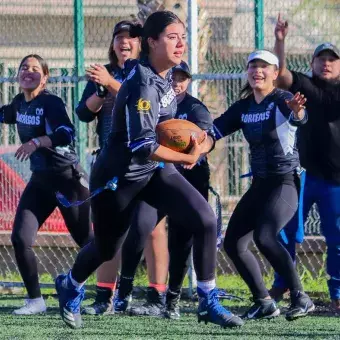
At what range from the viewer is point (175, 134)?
22.4 feet

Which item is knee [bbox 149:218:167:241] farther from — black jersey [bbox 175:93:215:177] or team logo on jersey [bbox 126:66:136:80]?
team logo on jersey [bbox 126:66:136:80]

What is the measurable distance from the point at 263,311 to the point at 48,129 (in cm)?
209

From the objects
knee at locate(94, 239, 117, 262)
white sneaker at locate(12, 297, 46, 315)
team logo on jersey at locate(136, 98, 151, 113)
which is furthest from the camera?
white sneaker at locate(12, 297, 46, 315)

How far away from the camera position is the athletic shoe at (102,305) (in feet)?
28.3

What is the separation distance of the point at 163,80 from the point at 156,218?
1.93 metres

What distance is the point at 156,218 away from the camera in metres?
8.52

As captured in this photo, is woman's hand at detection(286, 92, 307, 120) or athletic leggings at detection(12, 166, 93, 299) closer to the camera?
woman's hand at detection(286, 92, 307, 120)

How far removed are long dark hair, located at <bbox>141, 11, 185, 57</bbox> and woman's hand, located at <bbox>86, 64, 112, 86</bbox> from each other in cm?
103

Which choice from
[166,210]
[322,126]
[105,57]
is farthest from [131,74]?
[105,57]

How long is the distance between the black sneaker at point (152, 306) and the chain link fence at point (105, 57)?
1704mm

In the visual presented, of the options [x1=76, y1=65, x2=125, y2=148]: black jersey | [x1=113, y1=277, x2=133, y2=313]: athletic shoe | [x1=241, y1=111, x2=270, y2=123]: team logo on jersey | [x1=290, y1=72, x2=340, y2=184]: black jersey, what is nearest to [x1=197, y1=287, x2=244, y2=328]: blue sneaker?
[x1=113, y1=277, x2=133, y2=313]: athletic shoe

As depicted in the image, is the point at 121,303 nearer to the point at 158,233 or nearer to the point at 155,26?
the point at 158,233

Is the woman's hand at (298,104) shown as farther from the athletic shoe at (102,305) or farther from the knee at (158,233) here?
the athletic shoe at (102,305)

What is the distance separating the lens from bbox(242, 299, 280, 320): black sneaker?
27.0ft
